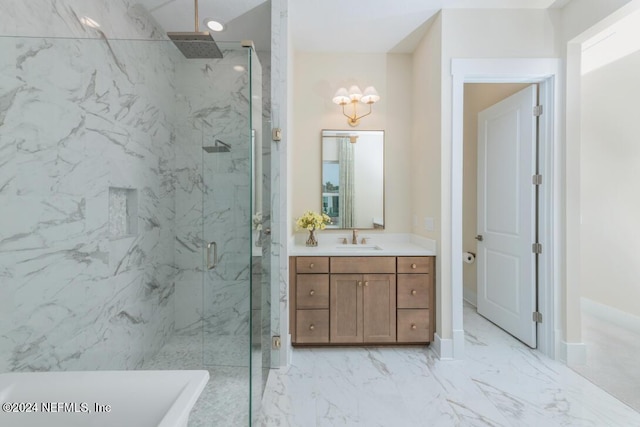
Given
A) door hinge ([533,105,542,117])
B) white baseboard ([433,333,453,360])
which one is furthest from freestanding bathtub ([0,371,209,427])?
door hinge ([533,105,542,117])

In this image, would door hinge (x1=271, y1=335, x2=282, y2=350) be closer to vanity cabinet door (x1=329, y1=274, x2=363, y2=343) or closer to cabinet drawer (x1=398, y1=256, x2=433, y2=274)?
vanity cabinet door (x1=329, y1=274, x2=363, y2=343)

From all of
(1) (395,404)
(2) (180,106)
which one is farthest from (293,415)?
(2) (180,106)

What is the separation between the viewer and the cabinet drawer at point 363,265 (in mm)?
2455

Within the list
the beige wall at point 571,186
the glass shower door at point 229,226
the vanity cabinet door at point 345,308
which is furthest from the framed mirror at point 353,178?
the beige wall at point 571,186

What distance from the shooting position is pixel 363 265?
2.46 metres

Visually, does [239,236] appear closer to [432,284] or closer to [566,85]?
[432,284]

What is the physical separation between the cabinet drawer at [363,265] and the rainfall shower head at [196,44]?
1726 millimetres

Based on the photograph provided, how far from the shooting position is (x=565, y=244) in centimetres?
226

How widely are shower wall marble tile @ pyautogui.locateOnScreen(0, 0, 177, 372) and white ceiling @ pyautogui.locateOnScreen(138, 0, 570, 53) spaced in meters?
0.53

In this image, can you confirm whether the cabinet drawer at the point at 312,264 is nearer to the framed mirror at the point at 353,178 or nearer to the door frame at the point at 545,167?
the framed mirror at the point at 353,178

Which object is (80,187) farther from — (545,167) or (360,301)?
(545,167)

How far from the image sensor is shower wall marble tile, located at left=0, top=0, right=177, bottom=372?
1312 mm

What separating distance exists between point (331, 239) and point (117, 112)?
6.71 ft

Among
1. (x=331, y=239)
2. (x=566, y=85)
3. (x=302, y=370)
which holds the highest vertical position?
(x=566, y=85)
